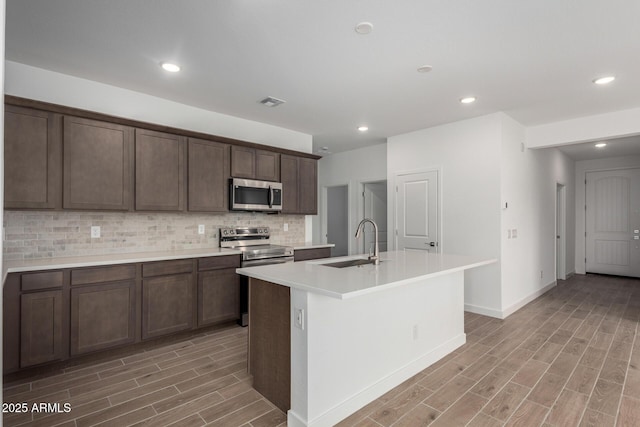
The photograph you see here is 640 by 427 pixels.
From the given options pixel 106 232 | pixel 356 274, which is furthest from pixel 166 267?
pixel 356 274

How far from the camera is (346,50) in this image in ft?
8.88

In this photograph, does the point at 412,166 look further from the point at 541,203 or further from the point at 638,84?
the point at 638,84

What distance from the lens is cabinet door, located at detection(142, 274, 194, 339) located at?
3227mm

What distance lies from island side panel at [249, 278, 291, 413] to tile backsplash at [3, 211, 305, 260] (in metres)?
1.83

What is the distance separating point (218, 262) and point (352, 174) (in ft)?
12.3

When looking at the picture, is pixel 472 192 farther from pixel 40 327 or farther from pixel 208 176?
pixel 40 327

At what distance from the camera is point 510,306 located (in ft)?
14.5

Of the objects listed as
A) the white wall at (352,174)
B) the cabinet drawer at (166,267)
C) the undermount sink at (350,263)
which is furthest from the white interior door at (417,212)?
the cabinet drawer at (166,267)

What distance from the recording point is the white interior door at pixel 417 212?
4.89 metres

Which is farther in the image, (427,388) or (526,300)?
(526,300)

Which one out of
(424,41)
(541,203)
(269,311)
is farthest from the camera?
(541,203)

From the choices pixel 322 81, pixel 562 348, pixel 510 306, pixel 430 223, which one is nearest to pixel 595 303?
pixel 510 306

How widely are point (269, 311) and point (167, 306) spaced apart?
154 centimetres

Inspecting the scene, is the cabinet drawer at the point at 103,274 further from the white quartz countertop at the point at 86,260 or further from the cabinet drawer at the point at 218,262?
the cabinet drawer at the point at 218,262
